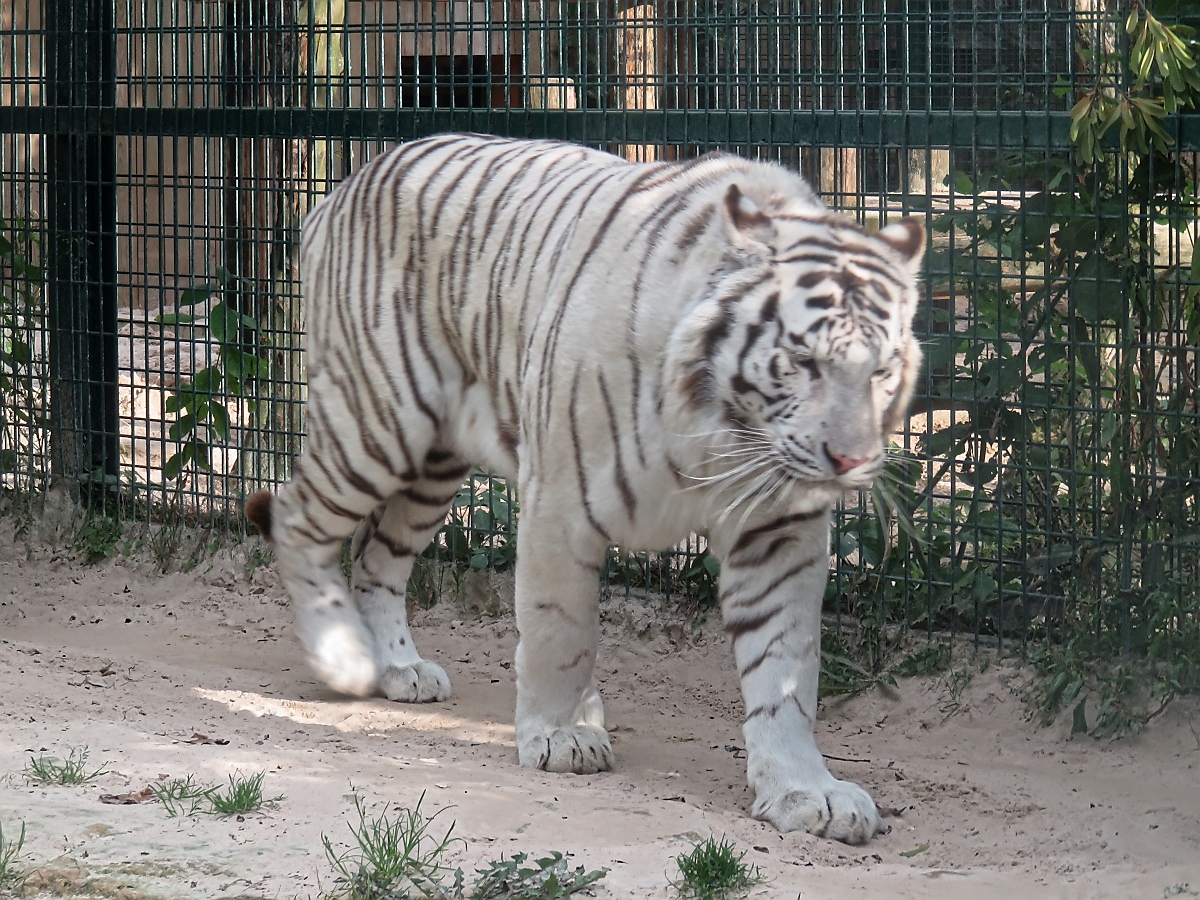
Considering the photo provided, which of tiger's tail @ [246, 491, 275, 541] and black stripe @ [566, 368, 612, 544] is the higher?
black stripe @ [566, 368, 612, 544]

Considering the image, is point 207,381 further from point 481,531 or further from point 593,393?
point 593,393

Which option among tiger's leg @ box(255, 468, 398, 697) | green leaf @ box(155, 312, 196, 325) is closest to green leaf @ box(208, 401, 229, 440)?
green leaf @ box(155, 312, 196, 325)

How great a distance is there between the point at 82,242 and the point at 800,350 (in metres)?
3.94

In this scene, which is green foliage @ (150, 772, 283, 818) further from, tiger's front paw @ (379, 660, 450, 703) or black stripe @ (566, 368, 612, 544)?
tiger's front paw @ (379, 660, 450, 703)

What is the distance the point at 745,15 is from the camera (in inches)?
190

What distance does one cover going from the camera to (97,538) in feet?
20.3

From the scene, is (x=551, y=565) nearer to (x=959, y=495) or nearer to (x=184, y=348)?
(x=959, y=495)

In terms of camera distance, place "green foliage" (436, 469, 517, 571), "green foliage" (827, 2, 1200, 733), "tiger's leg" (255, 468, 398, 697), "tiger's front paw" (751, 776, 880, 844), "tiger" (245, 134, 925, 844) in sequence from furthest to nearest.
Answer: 1. "green foliage" (436, 469, 517, 571)
2. "tiger's leg" (255, 468, 398, 697)
3. "green foliage" (827, 2, 1200, 733)
4. "tiger's front paw" (751, 776, 880, 844)
5. "tiger" (245, 134, 925, 844)

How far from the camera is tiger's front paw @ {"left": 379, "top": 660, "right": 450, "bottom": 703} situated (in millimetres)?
4652

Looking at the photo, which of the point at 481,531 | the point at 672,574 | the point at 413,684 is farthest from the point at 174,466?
the point at 672,574

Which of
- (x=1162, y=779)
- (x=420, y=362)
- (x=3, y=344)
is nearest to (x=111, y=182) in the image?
(x=3, y=344)

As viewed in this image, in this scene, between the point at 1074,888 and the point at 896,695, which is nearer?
the point at 1074,888

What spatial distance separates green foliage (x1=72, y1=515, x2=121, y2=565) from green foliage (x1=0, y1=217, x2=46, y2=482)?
454 mm

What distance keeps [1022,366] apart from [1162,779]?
3.85ft
